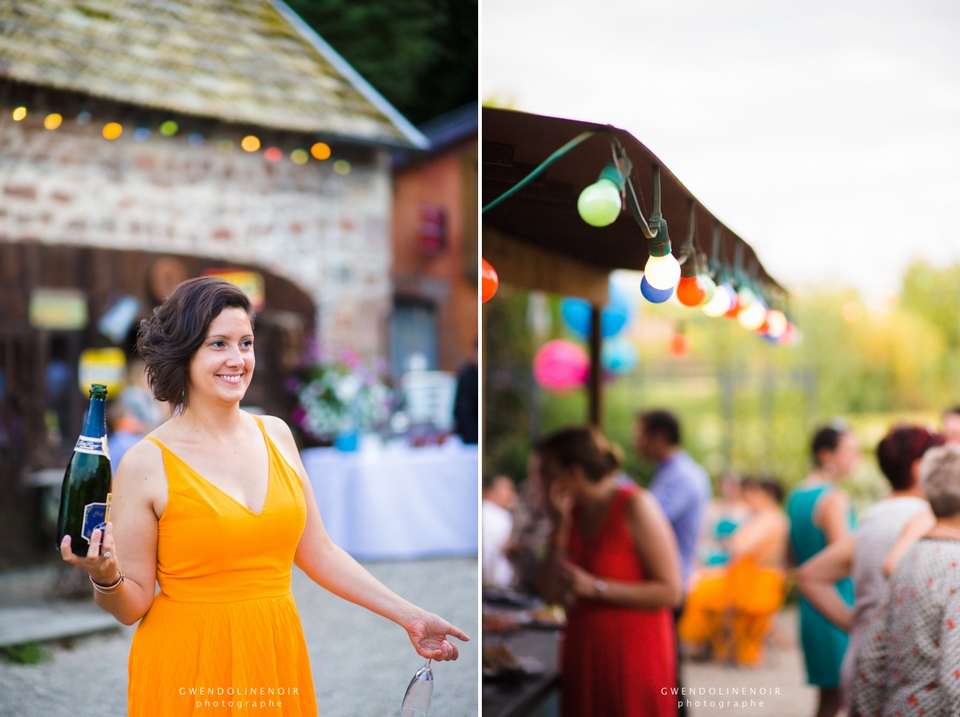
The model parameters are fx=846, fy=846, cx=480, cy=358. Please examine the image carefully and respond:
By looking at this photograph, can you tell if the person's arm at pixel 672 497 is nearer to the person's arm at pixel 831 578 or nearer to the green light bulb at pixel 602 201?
the person's arm at pixel 831 578

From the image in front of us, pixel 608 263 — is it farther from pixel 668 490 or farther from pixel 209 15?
pixel 209 15

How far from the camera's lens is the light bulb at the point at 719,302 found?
2.63 m

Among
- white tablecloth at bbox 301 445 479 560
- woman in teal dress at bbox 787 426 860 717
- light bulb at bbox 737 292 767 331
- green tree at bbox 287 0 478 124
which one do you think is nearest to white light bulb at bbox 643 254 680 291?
light bulb at bbox 737 292 767 331

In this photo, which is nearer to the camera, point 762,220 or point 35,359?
point 762,220

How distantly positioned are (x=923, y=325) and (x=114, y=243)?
223 inches

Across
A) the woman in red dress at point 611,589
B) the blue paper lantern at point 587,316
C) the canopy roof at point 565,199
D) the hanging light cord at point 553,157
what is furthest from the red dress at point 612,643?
the blue paper lantern at point 587,316

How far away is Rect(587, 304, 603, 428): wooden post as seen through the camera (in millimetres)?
4441

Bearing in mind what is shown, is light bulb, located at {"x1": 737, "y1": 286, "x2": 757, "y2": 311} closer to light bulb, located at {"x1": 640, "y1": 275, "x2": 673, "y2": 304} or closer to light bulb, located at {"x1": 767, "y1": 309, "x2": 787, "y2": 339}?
light bulb, located at {"x1": 767, "y1": 309, "x2": 787, "y2": 339}

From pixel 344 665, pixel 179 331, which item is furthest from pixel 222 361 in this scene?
pixel 344 665

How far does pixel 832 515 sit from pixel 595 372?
147cm

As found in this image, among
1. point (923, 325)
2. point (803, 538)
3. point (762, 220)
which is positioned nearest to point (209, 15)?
point (762, 220)

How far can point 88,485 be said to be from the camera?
1.80 meters

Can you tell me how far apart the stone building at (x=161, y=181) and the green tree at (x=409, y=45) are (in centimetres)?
14

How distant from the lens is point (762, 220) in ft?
10.6
